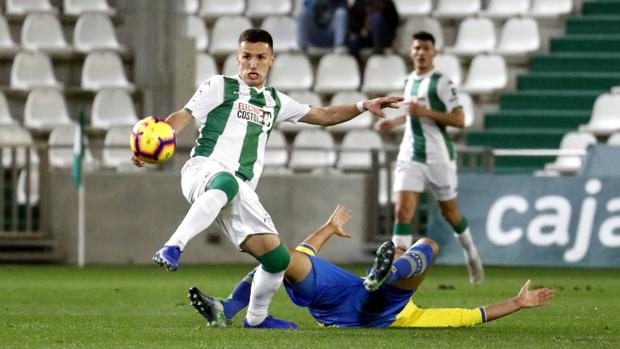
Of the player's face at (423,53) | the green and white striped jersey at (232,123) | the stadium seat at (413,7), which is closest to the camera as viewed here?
the green and white striped jersey at (232,123)

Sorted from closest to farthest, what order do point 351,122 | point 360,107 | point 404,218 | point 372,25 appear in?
point 360,107 < point 404,218 < point 351,122 < point 372,25

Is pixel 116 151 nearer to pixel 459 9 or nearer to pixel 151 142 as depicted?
pixel 459 9

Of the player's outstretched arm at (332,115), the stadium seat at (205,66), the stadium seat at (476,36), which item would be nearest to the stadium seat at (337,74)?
the stadium seat at (476,36)

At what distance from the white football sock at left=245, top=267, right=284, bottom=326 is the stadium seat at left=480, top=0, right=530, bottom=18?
12.2 meters

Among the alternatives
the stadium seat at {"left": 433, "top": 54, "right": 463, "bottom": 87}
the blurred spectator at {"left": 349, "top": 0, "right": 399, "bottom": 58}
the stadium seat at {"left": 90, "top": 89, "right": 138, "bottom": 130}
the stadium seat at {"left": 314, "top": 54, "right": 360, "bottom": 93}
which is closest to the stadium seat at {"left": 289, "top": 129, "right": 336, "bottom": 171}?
the stadium seat at {"left": 314, "top": 54, "right": 360, "bottom": 93}

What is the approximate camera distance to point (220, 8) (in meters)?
20.5

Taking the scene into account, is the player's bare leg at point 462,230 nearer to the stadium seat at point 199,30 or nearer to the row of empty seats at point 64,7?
the stadium seat at point 199,30

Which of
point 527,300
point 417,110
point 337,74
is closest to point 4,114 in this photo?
point 337,74

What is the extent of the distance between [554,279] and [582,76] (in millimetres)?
5755

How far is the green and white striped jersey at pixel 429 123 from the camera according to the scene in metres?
12.2

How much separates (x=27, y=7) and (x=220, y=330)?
1310 centimetres

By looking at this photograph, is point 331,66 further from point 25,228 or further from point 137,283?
point 137,283

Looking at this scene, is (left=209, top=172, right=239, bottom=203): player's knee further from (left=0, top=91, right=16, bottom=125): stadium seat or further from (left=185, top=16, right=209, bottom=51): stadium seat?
(left=185, top=16, right=209, bottom=51): stadium seat

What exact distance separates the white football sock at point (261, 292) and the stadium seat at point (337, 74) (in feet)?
36.9
